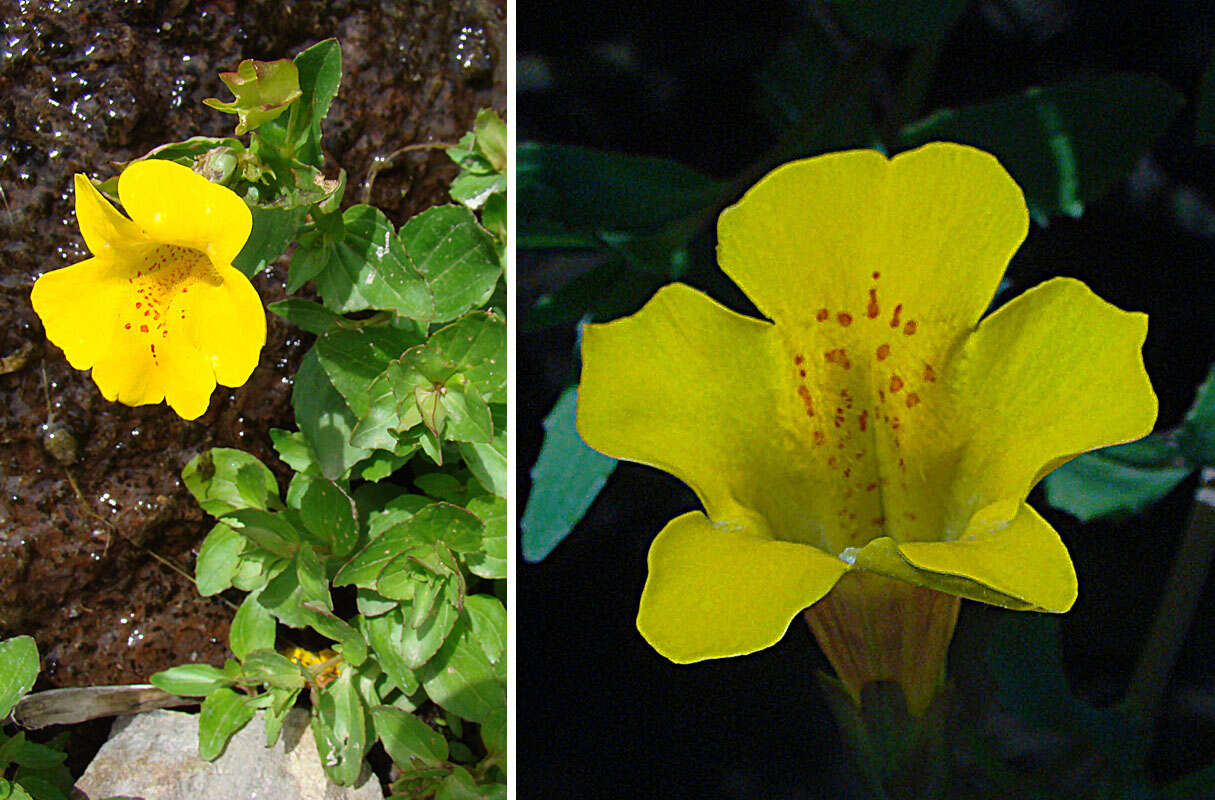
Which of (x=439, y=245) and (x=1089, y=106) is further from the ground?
(x=1089, y=106)

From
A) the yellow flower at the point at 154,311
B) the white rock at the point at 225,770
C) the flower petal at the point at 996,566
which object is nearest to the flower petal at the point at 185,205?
the yellow flower at the point at 154,311

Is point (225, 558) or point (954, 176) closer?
point (954, 176)

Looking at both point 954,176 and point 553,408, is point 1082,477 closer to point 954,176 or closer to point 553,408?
point 954,176

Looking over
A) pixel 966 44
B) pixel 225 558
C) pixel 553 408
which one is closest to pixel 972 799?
pixel 553 408


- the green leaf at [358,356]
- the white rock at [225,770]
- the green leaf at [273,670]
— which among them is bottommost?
the white rock at [225,770]

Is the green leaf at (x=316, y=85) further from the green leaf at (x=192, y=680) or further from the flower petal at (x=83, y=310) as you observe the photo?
the green leaf at (x=192, y=680)

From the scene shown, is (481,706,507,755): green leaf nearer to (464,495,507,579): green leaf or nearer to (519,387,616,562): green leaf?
(464,495,507,579): green leaf
